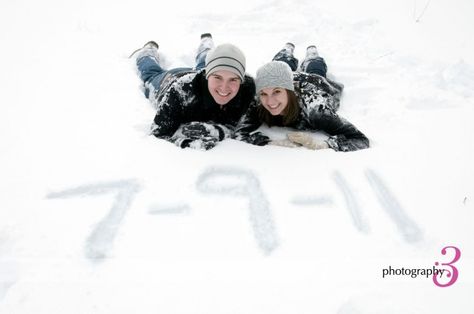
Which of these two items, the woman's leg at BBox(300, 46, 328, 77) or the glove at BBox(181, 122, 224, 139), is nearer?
the glove at BBox(181, 122, 224, 139)

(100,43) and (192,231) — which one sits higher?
(100,43)

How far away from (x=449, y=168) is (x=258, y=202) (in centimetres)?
112

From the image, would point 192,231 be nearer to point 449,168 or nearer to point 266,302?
point 266,302

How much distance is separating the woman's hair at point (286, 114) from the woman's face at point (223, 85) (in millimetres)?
254

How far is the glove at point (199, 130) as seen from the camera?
2223 mm

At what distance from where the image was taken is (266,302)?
1.37 metres

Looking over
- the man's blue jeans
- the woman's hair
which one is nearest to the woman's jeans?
the man's blue jeans

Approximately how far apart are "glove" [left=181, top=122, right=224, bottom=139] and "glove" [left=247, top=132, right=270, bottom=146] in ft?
0.65

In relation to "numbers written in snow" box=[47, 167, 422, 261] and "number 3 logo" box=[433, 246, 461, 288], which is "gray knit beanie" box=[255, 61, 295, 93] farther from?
"number 3 logo" box=[433, 246, 461, 288]

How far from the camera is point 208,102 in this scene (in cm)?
229

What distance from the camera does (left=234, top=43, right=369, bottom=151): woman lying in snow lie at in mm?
2139

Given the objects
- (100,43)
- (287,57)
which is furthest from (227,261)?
(100,43)

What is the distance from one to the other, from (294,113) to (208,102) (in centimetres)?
54

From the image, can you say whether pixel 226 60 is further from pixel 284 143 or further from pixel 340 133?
pixel 340 133
